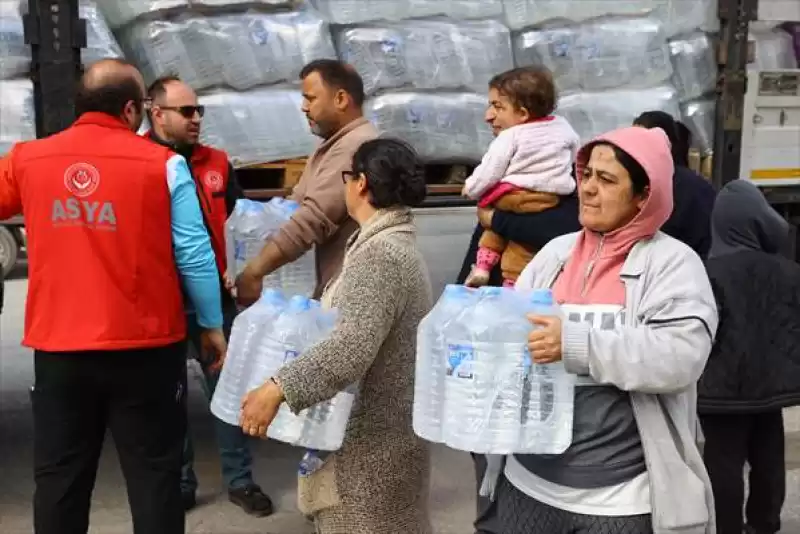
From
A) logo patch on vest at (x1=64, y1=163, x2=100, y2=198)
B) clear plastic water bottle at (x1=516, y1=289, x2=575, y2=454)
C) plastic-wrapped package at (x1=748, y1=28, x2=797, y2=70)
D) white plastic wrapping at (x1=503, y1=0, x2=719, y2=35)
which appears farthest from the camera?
plastic-wrapped package at (x1=748, y1=28, x2=797, y2=70)

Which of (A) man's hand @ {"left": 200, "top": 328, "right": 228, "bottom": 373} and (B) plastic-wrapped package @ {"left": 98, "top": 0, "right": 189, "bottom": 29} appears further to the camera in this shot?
(B) plastic-wrapped package @ {"left": 98, "top": 0, "right": 189, "bottom": 29}

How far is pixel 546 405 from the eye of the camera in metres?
2.30

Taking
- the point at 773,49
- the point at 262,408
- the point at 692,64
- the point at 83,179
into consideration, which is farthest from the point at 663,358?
the point at 773,49

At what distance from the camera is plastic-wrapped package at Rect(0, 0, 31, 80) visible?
15.0ft

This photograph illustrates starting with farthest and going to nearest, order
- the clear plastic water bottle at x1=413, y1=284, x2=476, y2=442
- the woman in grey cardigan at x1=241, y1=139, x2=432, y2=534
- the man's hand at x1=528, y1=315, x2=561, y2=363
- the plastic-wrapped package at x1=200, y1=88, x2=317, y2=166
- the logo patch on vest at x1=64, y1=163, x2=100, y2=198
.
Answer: the plastic-wrapped package at x1=200, y1=88, x2=317, y2=166
the logo patch on vest at x1=64, y1=163, x2=100, y2=198
the woman in grey cardigan at x1=241, y1=139, x2=432, y2=534
the clear plastic water bottle at x1=413, y1=284, x2=476, y2=442
the man's hand at x1=528, y1=315, x2=561, y2=363

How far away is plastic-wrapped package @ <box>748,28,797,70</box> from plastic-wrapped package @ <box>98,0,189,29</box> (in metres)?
4.59

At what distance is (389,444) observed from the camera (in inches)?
109

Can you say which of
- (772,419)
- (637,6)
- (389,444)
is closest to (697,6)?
(637,6)

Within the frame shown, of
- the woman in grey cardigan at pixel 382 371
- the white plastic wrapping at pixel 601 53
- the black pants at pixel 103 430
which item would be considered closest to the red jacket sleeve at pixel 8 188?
the black pants at pixel 103 430

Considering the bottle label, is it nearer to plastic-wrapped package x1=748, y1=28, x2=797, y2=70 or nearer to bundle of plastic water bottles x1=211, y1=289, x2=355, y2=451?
bundle of plastic water bottles x1=211, y1=289, x2=355, y2=451

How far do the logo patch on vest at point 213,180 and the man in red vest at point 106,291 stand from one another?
3.53 ft

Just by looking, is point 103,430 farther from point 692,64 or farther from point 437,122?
point 692,64

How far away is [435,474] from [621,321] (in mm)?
2987

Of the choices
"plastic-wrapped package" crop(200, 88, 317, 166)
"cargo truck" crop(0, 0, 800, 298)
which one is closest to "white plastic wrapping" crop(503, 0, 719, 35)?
"cargo truck" crop(0, 0, 800, 298)
